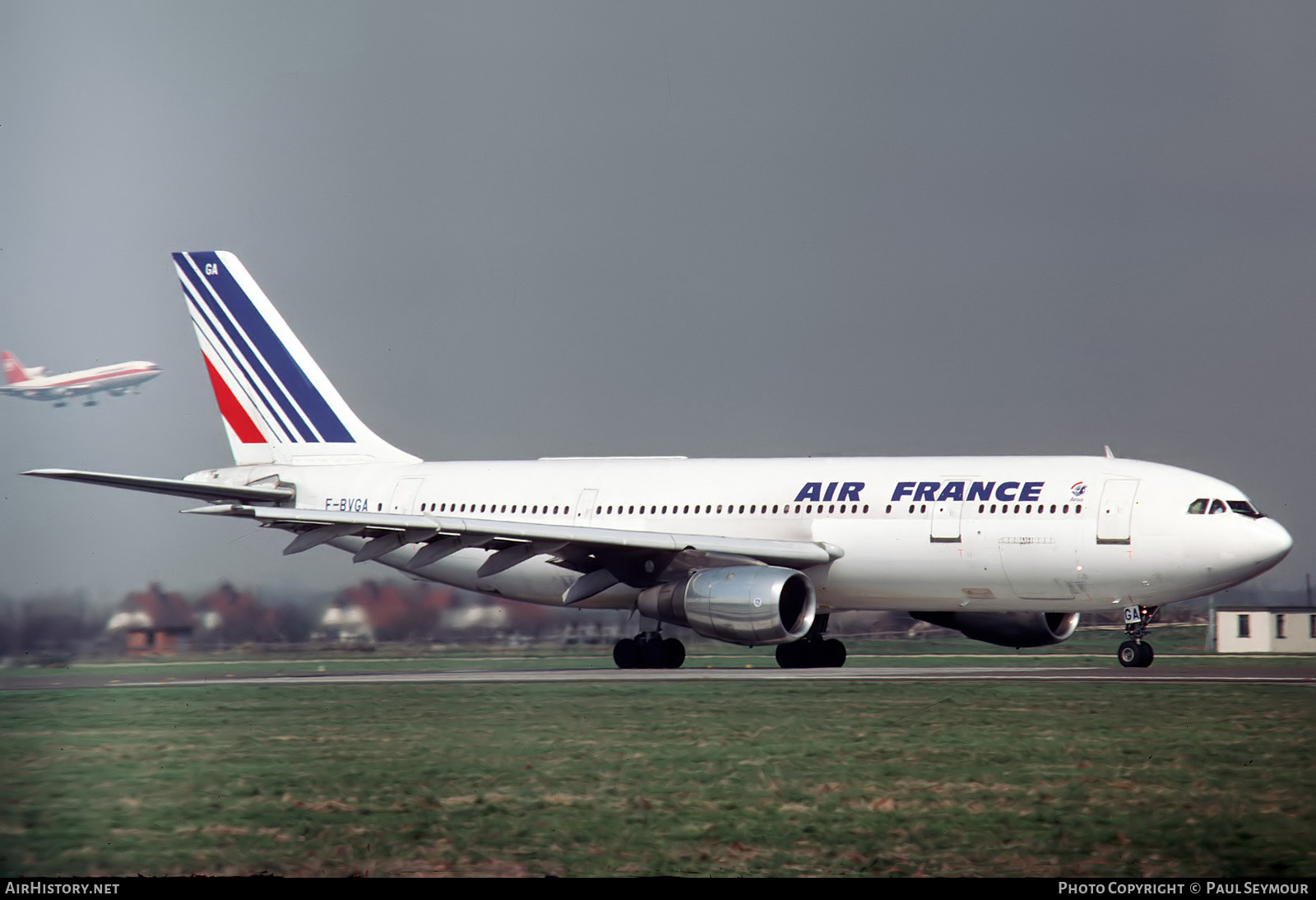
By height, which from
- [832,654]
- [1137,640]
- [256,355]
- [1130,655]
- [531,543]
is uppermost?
[256,355]

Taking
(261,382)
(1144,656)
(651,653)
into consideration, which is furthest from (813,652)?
(261,382)

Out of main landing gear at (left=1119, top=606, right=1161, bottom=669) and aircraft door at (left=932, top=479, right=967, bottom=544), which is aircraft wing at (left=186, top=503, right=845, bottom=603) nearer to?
aircraft door at (left=932, top=479, right=967, bottom=544)

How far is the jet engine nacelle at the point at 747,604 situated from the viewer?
28.6 metres

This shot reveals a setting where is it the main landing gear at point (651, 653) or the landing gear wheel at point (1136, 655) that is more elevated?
the landing gear wheel at point (1136, 655)

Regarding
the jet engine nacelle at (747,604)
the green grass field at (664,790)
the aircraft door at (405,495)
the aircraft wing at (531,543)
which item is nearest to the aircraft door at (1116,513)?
the aircraft wing at (531,543)

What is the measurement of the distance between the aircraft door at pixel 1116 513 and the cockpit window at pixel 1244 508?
165 cm

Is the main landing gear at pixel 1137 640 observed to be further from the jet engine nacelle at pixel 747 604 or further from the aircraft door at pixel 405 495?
the aircraft door at pixel 405 495

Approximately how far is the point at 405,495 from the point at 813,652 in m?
10.0

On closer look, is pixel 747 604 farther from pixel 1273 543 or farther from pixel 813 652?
pixel 1273 543

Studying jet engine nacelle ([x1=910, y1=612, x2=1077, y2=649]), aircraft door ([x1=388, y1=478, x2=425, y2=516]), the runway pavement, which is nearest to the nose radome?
the runway pavement

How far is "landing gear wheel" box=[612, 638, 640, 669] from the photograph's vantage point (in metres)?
32.6

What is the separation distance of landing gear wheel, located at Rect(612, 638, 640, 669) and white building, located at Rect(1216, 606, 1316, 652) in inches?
625

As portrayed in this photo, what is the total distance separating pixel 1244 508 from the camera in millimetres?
28578
